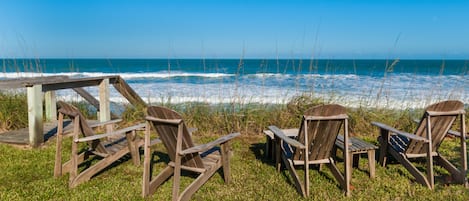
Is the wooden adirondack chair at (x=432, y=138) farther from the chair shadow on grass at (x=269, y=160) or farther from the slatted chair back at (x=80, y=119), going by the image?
the slatted chair back at (x=80, y=119)

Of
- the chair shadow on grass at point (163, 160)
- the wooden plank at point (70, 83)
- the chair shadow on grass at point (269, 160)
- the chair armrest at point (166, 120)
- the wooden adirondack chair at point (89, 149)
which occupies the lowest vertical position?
the chair shadow on grass at point (163, 160)

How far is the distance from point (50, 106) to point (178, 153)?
14.9 feet

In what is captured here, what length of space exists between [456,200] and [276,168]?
1.77m

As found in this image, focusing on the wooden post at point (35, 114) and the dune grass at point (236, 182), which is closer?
the dune grass at point (236, 182)

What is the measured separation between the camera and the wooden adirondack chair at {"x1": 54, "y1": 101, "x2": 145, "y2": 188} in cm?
338

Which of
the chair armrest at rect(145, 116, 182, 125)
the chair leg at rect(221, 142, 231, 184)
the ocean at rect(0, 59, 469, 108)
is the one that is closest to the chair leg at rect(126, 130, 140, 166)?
the chair armrest at rect(145, 116, 182, 125)

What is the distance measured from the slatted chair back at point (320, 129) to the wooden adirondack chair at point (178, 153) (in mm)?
767

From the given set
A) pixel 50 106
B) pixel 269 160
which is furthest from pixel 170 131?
pixel 50 106

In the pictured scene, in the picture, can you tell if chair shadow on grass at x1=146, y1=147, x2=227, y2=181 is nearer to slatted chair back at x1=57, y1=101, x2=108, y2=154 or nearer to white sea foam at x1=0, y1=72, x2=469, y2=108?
slatted chair back at x1=57, y1=101, x2=108, y2=154

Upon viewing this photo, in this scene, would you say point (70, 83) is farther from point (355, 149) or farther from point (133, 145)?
point (355, 149)

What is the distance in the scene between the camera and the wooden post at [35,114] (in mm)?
4523

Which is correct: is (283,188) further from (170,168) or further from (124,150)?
(124,150)

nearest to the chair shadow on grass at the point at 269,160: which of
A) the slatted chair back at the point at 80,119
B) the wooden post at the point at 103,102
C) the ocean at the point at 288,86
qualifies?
the ocean at the point at 288,86

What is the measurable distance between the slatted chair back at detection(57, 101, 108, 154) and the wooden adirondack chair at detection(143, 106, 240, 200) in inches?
32.0
